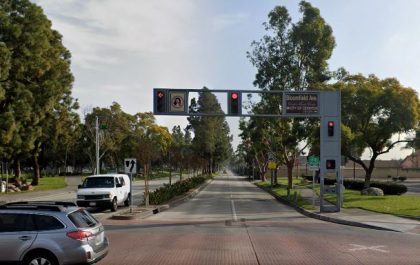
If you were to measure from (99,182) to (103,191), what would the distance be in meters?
1.60

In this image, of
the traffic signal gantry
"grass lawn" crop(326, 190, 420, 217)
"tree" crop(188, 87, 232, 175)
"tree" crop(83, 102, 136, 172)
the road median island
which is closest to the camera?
the road median island

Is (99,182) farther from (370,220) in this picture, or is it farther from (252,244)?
(252,244)

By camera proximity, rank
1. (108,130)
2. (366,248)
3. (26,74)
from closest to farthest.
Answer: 1. (366,248)
2. (26,74)
3. (108,130)

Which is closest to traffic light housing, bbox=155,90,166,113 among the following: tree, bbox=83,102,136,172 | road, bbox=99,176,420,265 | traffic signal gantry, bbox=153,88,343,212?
traffic signal gantry, bbox=153,88,343,212

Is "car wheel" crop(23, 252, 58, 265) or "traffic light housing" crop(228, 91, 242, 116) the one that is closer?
"car wheel" crop(23, 252, 58, 265)

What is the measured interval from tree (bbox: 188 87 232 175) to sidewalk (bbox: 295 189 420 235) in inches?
2825

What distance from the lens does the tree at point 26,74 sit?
4466cm

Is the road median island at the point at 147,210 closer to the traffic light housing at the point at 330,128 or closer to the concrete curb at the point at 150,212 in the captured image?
the concrete curb at the point at 150,212

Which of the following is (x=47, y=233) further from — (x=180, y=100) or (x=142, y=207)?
(x=142, y=207)

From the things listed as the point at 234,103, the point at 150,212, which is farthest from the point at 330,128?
the point at 150,212

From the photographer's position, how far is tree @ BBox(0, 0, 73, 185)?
4466 cm

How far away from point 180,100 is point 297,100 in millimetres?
6160

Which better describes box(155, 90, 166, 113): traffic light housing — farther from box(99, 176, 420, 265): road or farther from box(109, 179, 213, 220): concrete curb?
box(99, 176, 420, 265): road

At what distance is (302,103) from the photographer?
28062 millimetres
